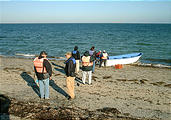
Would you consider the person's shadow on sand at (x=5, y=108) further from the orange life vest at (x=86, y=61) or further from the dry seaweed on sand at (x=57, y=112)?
the orange life vest at (x=86, y=61)

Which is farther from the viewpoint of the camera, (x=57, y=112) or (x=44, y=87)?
(x=44, y=87)

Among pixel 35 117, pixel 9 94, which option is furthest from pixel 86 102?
pixel 9 94

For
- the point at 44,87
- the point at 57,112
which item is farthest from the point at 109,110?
the point at 44,87

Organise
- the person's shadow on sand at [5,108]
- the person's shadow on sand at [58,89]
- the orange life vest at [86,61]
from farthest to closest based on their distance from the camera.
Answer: the orange life vest at [86,61] < the person's shadow on sand at [58,89] < the person's shadow on sand at [5,108]

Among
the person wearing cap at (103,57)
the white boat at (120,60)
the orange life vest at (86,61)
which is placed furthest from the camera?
the white boat at (120,60)

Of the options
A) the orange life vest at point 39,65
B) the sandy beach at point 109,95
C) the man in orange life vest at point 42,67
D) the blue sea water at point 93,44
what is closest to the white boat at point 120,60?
the blue sea water at point 93,44

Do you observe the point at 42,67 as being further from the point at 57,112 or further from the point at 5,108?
the point at 5,108

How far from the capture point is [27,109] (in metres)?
5.52

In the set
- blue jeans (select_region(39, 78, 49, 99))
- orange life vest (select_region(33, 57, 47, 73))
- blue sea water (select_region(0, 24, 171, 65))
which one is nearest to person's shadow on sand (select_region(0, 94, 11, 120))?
blue jeans (select_region(39, 78, 49, 99))

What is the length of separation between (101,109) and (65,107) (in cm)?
135

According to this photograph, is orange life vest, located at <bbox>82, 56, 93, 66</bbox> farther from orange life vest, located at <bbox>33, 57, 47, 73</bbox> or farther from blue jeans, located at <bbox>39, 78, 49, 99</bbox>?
orange life vest, located at <bbox>33, 57, 47, 73</bbox>

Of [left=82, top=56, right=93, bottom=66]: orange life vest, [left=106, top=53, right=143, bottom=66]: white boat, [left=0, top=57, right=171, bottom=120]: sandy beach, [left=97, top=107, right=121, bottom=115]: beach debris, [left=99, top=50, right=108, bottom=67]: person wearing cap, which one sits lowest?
[left=0, top=57, right=171, bottom=120]: sandy beach

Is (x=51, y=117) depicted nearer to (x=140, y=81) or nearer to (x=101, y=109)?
(x=101, y=109)

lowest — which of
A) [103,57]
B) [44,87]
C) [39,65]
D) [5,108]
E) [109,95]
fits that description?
[109,95]
